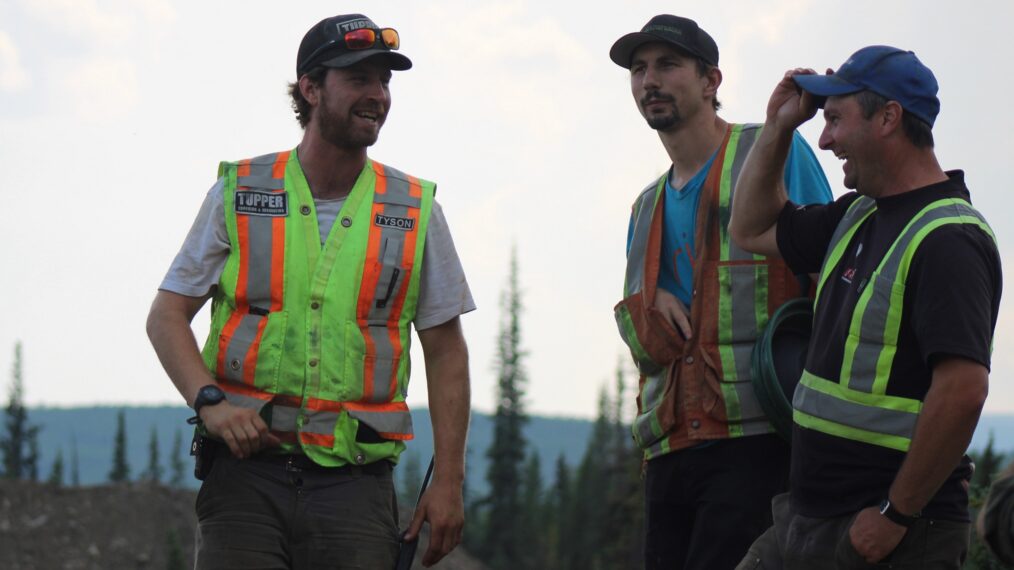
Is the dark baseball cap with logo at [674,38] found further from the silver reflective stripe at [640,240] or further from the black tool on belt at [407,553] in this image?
the black tool on belt at [407,553]

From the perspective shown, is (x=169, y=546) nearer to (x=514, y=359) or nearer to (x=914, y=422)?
(x=514, y=359)

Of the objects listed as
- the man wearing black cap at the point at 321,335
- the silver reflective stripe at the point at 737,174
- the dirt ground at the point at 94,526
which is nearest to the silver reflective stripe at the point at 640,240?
the silver reflective stripe at the point at 737,174

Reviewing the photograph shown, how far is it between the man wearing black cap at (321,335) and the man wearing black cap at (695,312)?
939mm

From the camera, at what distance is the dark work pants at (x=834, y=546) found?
17.0ft

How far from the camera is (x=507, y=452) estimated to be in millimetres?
94312

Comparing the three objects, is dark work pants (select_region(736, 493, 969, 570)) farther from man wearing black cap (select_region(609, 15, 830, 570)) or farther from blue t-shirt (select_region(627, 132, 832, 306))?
blue t-shirt (select_region(627, 132, 832, 306))

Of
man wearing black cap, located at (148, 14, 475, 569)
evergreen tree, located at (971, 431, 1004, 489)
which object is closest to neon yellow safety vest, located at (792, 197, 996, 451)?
evergreen tree, located at (971, 431, 1004, 489)

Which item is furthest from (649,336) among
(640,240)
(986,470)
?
(986,470)

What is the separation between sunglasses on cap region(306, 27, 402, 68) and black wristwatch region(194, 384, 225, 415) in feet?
5.00

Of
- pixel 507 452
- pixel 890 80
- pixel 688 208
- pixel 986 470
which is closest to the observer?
pixel 890 80

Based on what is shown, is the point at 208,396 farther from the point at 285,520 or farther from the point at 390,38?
the point at 390,38

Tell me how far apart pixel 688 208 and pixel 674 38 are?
777 millimetres

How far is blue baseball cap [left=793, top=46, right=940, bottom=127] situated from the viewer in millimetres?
5469

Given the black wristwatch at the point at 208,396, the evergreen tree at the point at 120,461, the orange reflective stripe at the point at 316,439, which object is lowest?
the evergreen tree at the point at 120,461
